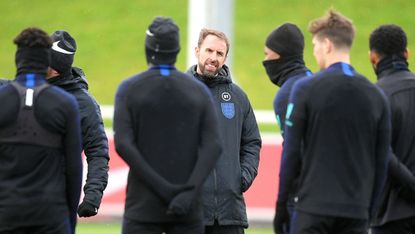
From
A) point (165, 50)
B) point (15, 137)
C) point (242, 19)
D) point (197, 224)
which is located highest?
point (165, 50)

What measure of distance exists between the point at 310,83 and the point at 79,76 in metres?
2.38

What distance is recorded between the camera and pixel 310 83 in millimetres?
6926

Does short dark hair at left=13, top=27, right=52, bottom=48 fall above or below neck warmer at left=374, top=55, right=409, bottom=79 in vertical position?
above

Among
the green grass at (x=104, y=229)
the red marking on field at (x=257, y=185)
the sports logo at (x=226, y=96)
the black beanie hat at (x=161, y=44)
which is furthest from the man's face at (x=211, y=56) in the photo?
the red marking on field at (x=257, y=185)

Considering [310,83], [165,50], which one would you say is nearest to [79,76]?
[165,50]

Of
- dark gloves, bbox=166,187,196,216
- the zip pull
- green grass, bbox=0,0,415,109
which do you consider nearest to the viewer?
dark gloves, bbox=166,187,196,216

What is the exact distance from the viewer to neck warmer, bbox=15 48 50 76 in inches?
279

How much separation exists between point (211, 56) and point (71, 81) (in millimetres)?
1097

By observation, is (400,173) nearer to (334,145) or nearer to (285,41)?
(334,145)

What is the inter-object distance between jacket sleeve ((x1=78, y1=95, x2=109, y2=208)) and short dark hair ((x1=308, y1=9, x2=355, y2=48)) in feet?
7.03

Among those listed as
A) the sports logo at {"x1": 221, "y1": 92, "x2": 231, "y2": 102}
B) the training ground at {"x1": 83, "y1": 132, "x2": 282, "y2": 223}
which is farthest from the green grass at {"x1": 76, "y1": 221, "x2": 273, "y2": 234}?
the sports logo at {"x1": 221, "y1": 92, "x2": 231, "y2": 102}

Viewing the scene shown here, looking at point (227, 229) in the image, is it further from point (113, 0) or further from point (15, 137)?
point (113, 0)

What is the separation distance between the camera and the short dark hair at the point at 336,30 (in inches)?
278

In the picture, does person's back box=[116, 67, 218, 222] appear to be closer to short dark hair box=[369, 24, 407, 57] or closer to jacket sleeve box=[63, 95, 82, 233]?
jacket sleeve box=[63, 95, 82, 233]
